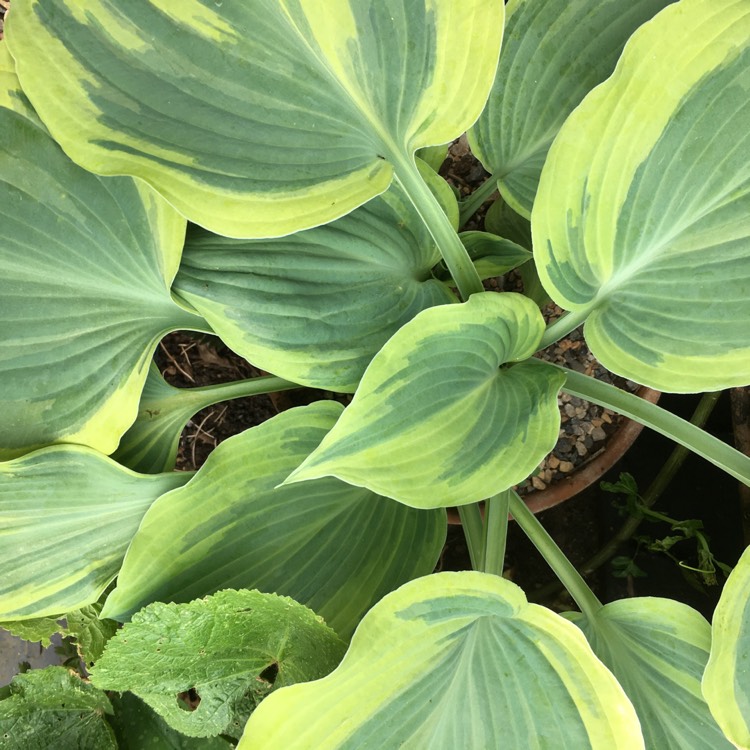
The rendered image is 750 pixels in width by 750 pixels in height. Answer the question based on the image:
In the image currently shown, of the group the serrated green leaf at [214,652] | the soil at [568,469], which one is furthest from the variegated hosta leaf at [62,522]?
the soil at [568,469]

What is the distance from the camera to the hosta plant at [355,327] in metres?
0.49

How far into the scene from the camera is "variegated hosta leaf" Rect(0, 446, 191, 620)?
0.61m

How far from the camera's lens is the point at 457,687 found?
0.55 meters

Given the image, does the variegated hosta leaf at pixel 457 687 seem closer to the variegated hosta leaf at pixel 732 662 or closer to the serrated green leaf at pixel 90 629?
the variegated hosta leaf at pixel 732 662

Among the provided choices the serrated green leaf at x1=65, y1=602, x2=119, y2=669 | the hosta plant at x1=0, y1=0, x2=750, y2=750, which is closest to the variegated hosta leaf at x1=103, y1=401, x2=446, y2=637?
the hosta plant at x1=0, y1=0, x2=750, y2=750

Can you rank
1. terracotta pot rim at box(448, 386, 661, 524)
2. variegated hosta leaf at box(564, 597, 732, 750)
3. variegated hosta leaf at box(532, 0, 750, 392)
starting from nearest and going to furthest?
variegated hosta leaf at box(532, 0, 750, 392) → variegated hosta leaf at box(564, 597, 732, 750) → terracotta pot rim at box(448, 386, 661, 524)

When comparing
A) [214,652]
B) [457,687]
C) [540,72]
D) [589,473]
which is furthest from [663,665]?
[540,72]

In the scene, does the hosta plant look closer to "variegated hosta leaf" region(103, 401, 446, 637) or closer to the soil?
"variegated hosta leaf" region(103, 401, 446, 637)

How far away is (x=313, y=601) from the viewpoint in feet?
2.16

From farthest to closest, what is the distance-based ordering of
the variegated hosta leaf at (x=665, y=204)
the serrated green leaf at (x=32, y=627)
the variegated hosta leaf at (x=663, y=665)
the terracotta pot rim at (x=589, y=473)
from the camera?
the terracotta pot rim at (x=589, y=473)
the serrated green leaf at (x=32, y=627)
the variegated hosta leaf at (x=663, y=665)
the variegated hosta leaf at (x=665, y=204)

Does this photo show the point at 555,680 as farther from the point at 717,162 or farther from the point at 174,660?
the point at 717,162

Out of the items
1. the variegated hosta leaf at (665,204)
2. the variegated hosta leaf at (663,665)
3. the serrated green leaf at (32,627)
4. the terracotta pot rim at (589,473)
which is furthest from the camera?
the terracotta pot rim at (589,473)

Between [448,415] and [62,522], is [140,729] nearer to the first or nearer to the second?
[62,522]

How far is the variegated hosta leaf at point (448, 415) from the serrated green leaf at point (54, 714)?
0.46 meters
